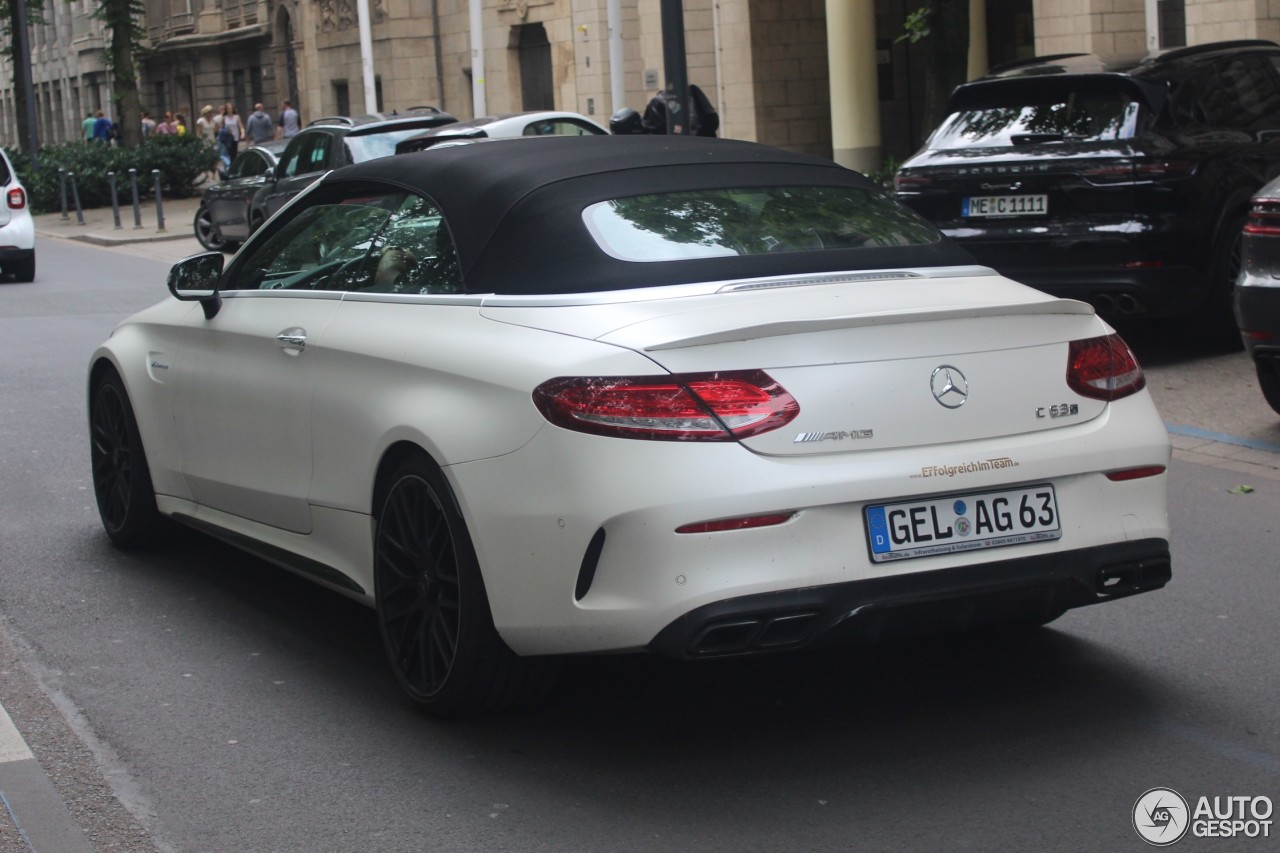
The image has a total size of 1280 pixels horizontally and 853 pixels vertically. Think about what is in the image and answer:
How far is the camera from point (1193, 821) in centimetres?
400

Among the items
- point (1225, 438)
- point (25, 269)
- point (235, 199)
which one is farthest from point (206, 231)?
point (1225, 438)

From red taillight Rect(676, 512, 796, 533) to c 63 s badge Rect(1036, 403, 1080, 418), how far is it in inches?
29.9

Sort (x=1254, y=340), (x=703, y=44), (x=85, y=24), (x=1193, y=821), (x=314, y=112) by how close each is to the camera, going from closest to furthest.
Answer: (x=1193, y=821) → (x=1254, y=340) → (x=703, y=44) → (x=314, y=112) → (x=85, y=24)

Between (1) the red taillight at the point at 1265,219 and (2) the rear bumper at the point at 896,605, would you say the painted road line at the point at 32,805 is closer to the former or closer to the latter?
(2) the rear bumper at the point at 896,605

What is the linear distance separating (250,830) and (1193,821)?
6.83ft

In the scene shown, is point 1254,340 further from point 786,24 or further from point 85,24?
point 85,24

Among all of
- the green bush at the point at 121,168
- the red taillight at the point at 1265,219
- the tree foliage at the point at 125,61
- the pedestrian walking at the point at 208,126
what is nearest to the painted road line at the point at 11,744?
the red taillight at the point at 1265,219

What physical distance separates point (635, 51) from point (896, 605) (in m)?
36.6

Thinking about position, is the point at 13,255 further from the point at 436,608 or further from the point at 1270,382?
the point at 436,608

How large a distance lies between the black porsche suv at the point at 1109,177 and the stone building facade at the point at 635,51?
425 cm

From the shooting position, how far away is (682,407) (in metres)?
4.20

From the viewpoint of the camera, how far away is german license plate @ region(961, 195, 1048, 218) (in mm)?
10695

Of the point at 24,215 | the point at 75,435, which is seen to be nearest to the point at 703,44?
the point at 24,215

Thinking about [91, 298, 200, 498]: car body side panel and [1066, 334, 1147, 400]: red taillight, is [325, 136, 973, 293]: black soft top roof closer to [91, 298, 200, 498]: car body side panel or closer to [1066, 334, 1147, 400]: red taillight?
[1066, 334, 1147, 400]: red taillight
